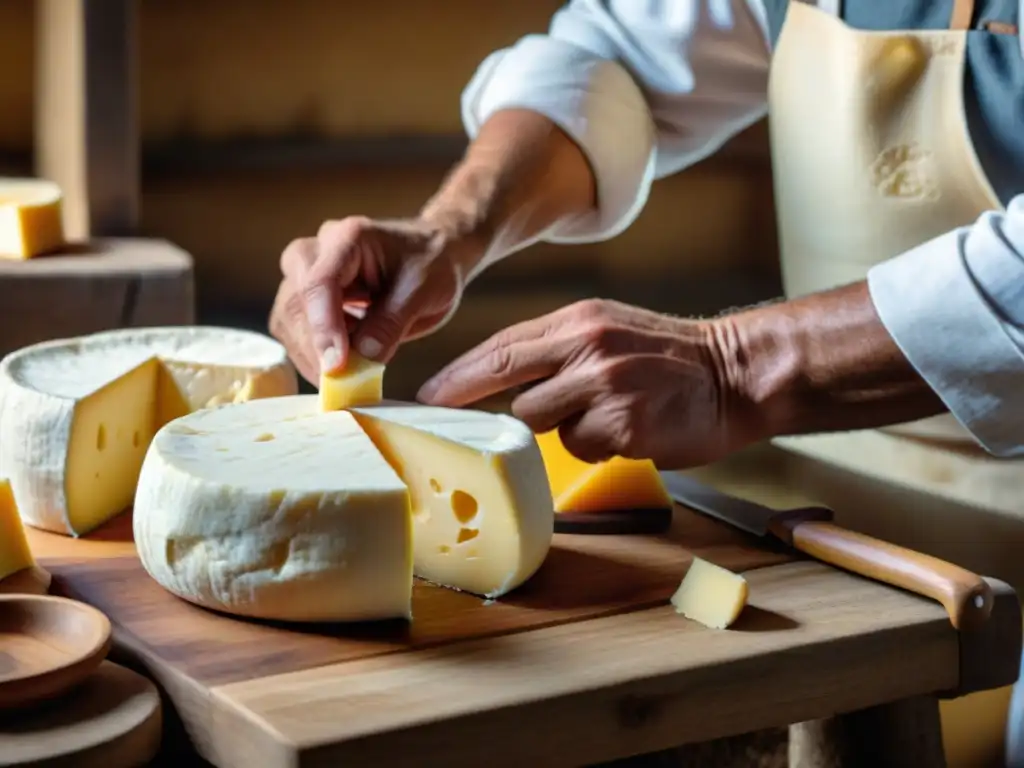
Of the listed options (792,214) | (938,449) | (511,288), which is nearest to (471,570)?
(938,449)

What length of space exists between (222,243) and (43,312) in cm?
86

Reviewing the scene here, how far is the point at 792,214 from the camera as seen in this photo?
1.80m

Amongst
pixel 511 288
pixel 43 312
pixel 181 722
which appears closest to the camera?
pixel 181 722

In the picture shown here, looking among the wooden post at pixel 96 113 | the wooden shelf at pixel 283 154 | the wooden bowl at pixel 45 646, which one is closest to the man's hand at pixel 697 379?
the wooden bowl at pixel 45 646

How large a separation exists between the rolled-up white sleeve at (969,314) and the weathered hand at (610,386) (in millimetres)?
177

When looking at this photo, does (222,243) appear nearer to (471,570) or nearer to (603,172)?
(603,172)

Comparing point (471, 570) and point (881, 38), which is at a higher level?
point (881, 38)

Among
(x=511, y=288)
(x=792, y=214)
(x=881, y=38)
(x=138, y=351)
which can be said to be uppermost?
(x=881, y=38)

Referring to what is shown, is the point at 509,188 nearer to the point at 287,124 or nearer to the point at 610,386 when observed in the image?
the point at 610,386

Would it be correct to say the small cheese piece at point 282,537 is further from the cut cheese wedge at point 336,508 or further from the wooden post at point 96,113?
the wooden post at point 96,113

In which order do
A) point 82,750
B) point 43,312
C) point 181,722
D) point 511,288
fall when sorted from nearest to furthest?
point 82,750 → point 181,722 → point 43,312 → point 511,288

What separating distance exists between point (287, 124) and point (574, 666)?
5.76 ft

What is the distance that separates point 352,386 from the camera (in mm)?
1333

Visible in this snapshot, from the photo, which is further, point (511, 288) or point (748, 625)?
point (511, 288)
